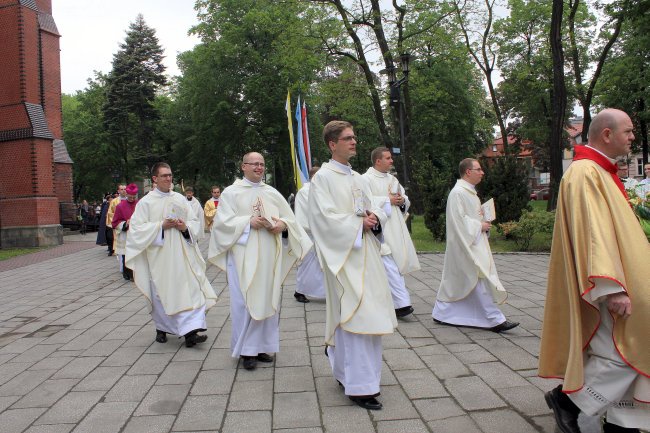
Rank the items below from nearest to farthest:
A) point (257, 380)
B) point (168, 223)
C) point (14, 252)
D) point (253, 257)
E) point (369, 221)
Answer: point (369, 221) → point (257, 380) → point (253, 257) → point (168, 223) → point (14, 252)

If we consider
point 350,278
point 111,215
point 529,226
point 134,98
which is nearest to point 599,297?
point 350,278

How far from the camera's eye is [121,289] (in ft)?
33.6

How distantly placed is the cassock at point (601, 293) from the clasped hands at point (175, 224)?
13.7 ft

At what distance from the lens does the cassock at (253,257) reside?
5.14m

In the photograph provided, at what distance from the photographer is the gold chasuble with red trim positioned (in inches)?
112

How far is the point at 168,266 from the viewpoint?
6.07 m

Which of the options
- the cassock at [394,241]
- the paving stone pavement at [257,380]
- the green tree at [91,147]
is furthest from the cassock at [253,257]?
the green tree at [91,147]

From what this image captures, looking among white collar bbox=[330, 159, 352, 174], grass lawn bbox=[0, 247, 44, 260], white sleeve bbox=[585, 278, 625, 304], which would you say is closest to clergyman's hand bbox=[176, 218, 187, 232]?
white collar bbox=[330, 159, 352, 174]

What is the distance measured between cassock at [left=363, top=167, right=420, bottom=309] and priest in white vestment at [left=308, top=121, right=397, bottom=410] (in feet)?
7.56

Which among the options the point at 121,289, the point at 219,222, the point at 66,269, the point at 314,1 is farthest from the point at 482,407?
the point at 314,1

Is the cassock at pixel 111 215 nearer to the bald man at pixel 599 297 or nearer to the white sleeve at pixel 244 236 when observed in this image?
the white sleeve at pixel 244 236

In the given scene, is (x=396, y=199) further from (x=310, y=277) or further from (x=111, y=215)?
(x=111, y=215)

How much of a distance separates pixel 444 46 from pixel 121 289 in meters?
17.6

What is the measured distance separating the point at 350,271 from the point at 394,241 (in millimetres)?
3013
